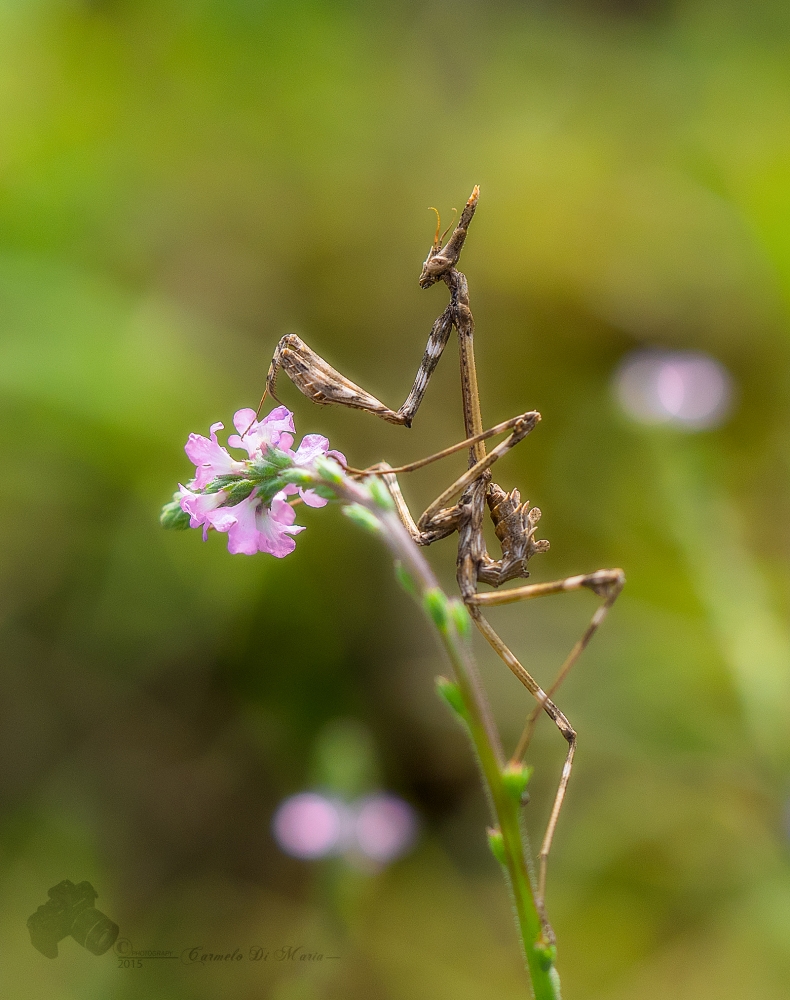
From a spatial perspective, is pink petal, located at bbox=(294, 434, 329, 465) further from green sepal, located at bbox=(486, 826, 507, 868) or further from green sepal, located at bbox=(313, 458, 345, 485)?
green sepal, located at bbox=(486, 826, 507, 868)

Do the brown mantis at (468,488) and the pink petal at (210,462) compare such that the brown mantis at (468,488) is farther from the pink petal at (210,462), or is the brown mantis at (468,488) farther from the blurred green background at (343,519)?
the blurred green background at (343,519)

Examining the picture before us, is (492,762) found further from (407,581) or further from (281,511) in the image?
(281,511)

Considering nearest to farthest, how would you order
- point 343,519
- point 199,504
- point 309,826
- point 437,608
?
point 437,608 → point 199,504 → point 309,826 → point 343,519

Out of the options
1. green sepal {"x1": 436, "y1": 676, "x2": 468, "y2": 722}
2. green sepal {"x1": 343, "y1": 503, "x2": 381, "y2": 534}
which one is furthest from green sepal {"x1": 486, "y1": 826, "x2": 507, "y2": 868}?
green sepal {"x1": 343, "y1": 503, "x2": 381, "y2": 534}

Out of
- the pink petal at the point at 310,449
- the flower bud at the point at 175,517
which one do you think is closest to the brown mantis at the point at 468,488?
the pink petal at the point at 310,449

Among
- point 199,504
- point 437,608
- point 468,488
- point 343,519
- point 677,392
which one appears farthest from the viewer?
point 343,519

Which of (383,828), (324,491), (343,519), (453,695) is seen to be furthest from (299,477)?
(343,519)
